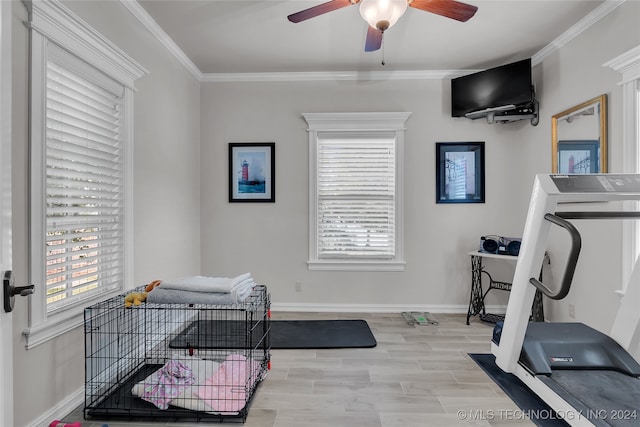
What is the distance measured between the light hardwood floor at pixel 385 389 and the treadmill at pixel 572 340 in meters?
0.30

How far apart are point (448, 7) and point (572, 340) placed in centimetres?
226

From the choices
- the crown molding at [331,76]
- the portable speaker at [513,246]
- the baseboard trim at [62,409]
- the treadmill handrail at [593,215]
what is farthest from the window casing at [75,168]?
the portable speaker at [513,246]

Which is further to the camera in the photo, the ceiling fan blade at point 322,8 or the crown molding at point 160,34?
the crown molding at point 160,34

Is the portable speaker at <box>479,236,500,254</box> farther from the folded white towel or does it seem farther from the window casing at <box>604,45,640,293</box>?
the folded white towel

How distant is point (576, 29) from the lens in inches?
121

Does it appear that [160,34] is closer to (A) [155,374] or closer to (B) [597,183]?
(A) [155,374]

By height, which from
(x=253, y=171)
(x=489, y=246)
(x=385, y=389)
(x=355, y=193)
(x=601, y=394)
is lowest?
(x=385, y=389)

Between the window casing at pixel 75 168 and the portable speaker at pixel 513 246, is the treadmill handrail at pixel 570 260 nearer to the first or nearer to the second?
the portable speaker at pixel 513 246

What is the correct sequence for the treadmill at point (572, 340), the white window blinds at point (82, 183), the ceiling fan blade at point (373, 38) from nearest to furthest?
the treadmill at point (572, 340) < the white window blinds at point (82, 183) < the ceiling fan blade at point (373, 38)

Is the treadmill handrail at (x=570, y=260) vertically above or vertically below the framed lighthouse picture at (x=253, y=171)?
below

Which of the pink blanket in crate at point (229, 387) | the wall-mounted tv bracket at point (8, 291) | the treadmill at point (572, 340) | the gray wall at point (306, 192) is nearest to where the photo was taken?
the wall-mounted tv bracket at point (8, 291)

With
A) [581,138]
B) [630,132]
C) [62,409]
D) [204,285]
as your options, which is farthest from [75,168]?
[581,138]

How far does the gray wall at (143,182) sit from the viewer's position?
69.2 inches

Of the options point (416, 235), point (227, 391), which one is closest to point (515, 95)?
point (416, 235)
